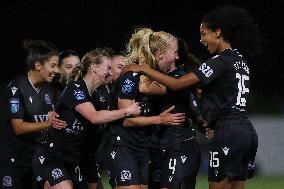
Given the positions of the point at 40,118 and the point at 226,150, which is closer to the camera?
the point at 226,150

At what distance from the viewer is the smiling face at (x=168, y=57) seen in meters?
7.79

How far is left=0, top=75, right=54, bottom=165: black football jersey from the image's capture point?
337 inches

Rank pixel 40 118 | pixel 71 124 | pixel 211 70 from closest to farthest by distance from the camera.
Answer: pixel 211 70 < pixel 71 124 < pixel 40 118

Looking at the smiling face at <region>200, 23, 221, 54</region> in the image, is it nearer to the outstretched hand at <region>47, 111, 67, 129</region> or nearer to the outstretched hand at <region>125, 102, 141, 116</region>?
the outstretched hand at <region>125, 102, 141, 116</region>

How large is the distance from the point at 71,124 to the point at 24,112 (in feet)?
3.74

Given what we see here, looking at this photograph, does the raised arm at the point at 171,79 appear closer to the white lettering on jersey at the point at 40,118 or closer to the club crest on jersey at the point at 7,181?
the white lettering on jersey at the point at 40,118

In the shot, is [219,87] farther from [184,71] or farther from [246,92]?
[184,71]

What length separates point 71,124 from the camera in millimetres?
7578

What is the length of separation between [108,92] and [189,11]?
16.5 ft

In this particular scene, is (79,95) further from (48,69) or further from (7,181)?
(7,181)

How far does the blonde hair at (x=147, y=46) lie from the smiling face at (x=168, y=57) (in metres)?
0.03

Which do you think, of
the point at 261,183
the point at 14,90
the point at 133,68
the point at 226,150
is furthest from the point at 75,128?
the point at 261,183

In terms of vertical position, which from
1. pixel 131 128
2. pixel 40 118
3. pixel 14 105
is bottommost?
pixel 131 128

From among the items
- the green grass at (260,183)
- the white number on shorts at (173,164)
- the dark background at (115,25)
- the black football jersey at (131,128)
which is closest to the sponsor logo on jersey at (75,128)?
the black football jersey at (131,128)
